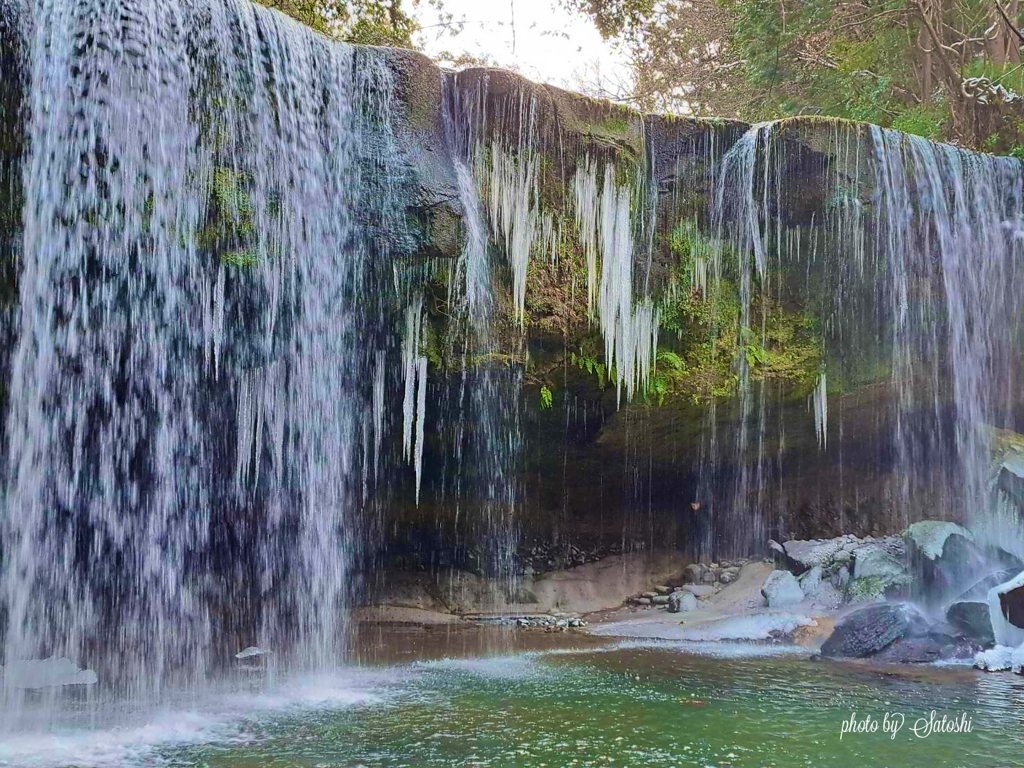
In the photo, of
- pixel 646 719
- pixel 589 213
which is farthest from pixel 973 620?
pixel 589 213

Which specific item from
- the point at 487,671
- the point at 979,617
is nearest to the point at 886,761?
the point at 487,671

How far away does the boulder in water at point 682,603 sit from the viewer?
1075 centimetres

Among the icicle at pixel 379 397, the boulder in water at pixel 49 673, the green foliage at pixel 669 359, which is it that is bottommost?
the boulder in water at pixel 49 673

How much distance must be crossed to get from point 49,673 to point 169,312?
338cm

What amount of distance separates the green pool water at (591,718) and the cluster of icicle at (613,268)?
11.7 ft

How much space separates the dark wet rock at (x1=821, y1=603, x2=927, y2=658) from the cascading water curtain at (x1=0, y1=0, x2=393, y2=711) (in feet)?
16.1

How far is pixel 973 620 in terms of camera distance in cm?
810

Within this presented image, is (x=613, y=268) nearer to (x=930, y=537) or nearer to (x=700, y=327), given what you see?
(x=700, y=327)

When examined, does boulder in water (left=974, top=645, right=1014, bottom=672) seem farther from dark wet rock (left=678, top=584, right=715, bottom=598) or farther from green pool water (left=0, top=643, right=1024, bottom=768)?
dark wet rock (left=678, top=584, right=715, bottom=598)

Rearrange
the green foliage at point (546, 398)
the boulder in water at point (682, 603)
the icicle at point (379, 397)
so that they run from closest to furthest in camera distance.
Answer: the icicle at point (379, 397) < the green foliage at point (546, 398) < the boulder in water at point (682, 603)

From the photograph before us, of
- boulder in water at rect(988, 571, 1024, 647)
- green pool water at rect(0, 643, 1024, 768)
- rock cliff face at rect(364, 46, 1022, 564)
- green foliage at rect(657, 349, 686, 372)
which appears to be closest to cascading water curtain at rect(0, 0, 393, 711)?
rock cliff face at rect(364, 46, 1022, 564)

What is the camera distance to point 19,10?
23.1ft

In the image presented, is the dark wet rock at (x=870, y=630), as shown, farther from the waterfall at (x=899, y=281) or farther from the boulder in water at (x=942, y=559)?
the waterfall at (x=899, y=281)

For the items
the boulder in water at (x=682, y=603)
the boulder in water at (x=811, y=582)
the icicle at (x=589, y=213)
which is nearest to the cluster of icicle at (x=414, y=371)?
the icicle at (x=589, y=213)
